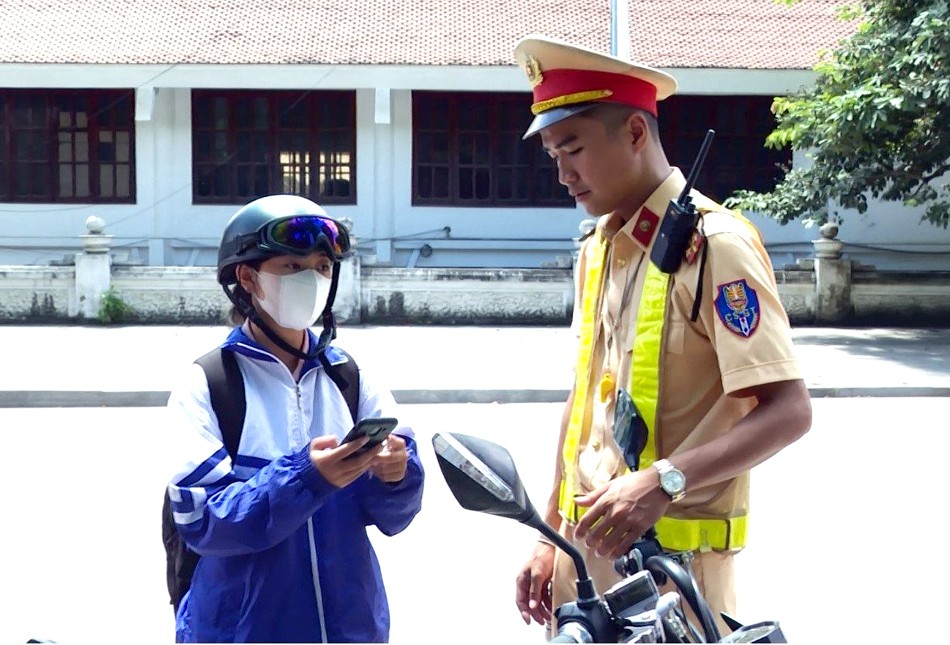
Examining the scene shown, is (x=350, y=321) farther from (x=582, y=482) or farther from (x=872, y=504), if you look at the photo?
(x=582, y=482)

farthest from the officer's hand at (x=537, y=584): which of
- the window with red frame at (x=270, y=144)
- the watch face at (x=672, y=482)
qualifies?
the window with red frame at (x=270, y=144)

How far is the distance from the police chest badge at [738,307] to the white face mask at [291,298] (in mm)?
883

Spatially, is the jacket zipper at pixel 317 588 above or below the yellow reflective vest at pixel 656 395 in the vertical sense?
below

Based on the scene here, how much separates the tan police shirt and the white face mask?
0.62 metres

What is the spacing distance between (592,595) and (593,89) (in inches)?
43.8

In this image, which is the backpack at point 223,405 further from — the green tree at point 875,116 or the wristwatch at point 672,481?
the green tree at point 875,116

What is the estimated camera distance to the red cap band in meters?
2.54

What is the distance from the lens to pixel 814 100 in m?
16.8

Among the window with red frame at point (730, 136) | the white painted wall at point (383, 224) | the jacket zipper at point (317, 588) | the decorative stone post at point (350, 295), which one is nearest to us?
the jacket zipper at point (317, 588)

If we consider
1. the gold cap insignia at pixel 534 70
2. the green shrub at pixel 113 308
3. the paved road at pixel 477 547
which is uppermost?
the gold cap insignia at pixel 534 70

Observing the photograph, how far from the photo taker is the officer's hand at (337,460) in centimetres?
238

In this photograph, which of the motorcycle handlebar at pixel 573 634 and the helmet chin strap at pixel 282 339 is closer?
the motorcycle handlebar at pixel 573 634

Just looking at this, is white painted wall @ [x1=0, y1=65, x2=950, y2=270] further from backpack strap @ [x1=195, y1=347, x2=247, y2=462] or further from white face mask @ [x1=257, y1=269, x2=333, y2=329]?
backpack strap @ [x1=195, y1=347, x2=247, y2=462]

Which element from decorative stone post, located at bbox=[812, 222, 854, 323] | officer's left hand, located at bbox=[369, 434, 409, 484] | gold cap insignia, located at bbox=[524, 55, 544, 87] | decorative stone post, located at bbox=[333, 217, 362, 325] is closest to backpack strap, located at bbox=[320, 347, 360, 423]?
officer's left hand, located at bbox=[369, 434, 409, 484]
